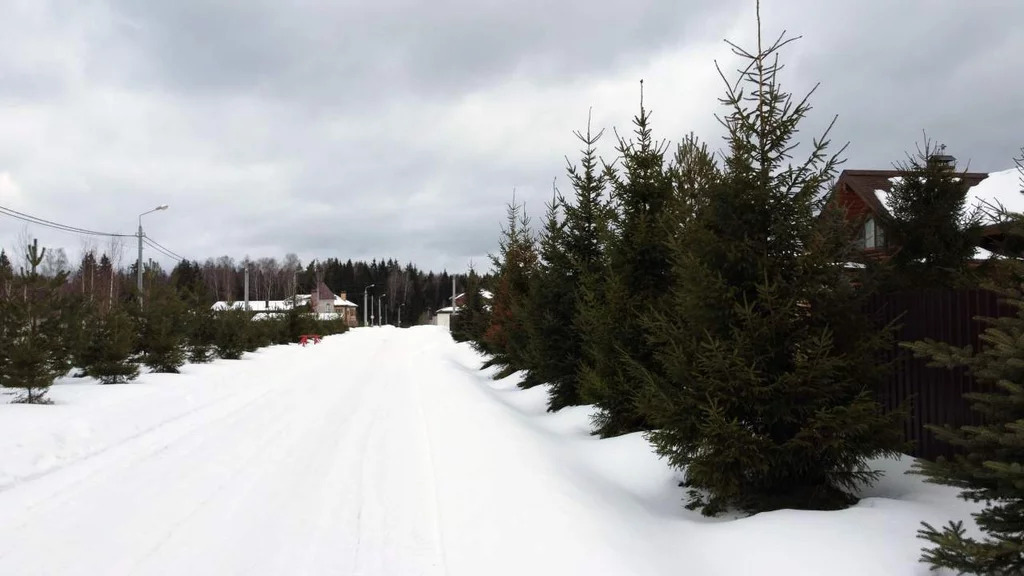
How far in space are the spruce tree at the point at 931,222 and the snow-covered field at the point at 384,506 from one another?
672cm

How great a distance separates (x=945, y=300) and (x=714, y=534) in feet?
10.9

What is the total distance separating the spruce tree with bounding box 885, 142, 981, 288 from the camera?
11297 millimetres

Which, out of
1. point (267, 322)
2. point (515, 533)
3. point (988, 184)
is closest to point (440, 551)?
point (515, 533)

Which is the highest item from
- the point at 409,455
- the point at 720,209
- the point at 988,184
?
the point at 988,184

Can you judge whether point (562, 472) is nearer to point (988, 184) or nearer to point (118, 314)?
point (118, 314)

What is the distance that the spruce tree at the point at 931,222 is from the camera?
11.3m

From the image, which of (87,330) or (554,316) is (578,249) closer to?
(554,316)

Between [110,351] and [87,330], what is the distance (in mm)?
750

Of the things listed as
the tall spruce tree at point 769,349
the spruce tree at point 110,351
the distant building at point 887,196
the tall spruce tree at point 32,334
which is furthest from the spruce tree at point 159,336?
the distant building at point 887,196

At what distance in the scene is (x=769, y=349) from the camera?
5574 mm

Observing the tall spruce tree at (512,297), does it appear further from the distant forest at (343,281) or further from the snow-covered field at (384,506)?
the distant forest at (343,281)

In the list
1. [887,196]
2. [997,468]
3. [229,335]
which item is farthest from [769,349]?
[229,335]

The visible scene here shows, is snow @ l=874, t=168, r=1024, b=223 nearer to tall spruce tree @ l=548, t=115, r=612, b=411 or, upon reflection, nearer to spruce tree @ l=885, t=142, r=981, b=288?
spruce tree @ l=885, t=142, r=981, b=288

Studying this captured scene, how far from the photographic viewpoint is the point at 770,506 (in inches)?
227
